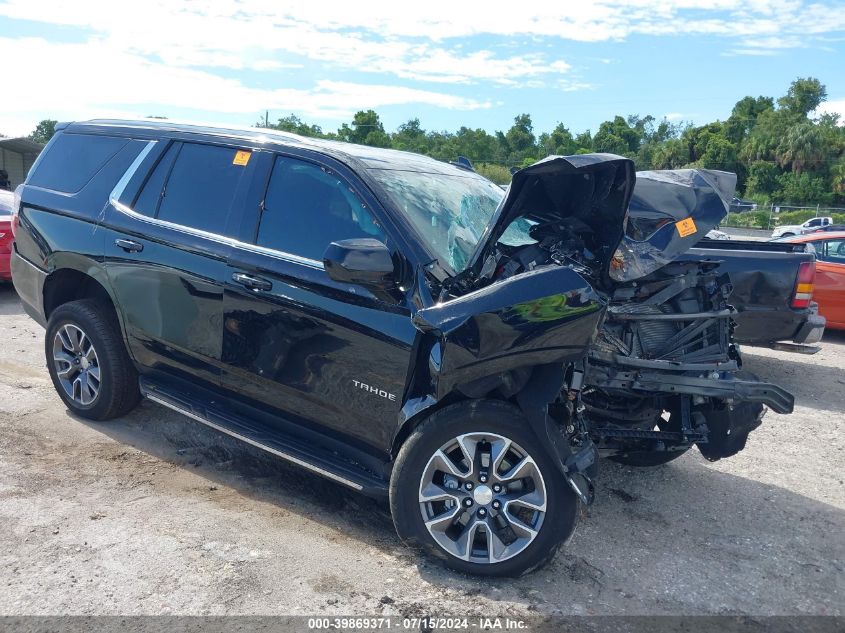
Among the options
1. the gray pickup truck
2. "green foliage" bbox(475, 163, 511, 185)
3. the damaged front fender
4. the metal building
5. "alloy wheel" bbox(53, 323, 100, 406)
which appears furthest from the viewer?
the metal building

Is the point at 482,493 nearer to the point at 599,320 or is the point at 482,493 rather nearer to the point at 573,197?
the point at 599,320

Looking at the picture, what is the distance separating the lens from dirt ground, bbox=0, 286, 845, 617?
3316mm

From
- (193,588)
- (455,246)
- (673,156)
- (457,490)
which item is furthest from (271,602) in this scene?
(673,156)

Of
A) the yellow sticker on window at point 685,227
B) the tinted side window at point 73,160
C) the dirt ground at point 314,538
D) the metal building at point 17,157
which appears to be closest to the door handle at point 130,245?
the tinted side window at point 73,160

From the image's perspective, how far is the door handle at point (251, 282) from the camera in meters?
4.05

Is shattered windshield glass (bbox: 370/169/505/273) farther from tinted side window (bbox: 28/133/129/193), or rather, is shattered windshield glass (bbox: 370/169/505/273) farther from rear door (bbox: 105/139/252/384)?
tinted side window (bbox: 28/133/129/193)

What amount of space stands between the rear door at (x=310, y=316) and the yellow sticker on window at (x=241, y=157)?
0.54ft

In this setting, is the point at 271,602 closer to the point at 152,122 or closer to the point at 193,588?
the point at 193,588

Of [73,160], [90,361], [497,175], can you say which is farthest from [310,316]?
[497,175]

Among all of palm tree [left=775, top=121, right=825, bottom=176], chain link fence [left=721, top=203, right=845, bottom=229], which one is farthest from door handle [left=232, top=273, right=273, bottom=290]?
palm tree [left=775, top=121, right=825, bottom=176]

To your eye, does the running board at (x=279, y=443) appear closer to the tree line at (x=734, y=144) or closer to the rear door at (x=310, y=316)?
the rear door at (x=310, y=316)

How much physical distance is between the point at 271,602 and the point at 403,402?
1079mm

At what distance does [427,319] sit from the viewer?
11.0 feet

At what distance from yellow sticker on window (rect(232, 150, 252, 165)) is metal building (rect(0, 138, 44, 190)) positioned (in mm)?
27342
